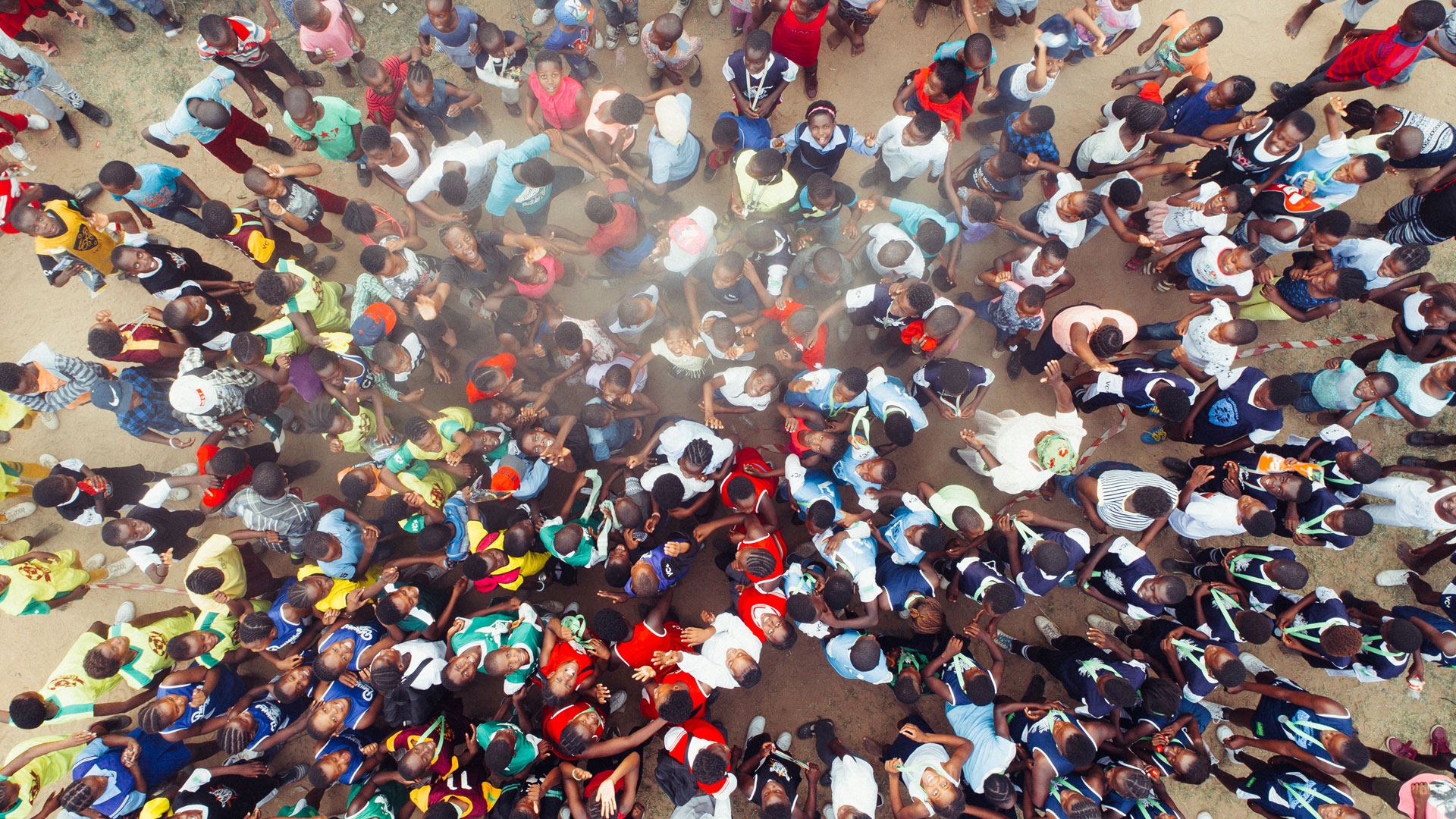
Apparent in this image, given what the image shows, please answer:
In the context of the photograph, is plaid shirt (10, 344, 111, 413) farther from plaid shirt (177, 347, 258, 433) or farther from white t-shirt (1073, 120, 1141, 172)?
white t-shirt (1073, 120, 1141, 172)

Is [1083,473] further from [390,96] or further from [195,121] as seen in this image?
[195,121]

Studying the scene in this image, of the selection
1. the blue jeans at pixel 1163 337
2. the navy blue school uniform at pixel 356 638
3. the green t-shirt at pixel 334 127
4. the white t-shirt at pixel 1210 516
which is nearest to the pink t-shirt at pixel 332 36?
the green t-shirt at pixel 334 127

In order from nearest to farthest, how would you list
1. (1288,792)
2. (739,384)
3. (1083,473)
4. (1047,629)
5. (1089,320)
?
(1288,792), (739,384), (1089,320), (1083,473), (1047,629)

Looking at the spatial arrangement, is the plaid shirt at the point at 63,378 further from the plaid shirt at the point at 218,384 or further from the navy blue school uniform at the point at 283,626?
the navy blue school uniform at the point at 283,626

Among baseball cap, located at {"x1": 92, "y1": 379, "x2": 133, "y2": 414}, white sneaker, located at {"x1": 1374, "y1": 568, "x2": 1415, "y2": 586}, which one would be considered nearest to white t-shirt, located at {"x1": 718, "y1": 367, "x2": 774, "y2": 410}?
baseball cap, located at {"x1": 92, "y1": 379, "x2": 133, "y2": 414}

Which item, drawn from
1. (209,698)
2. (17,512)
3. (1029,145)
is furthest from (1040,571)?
(17,512)

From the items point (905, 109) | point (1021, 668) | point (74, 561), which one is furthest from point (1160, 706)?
point (74, 561)
